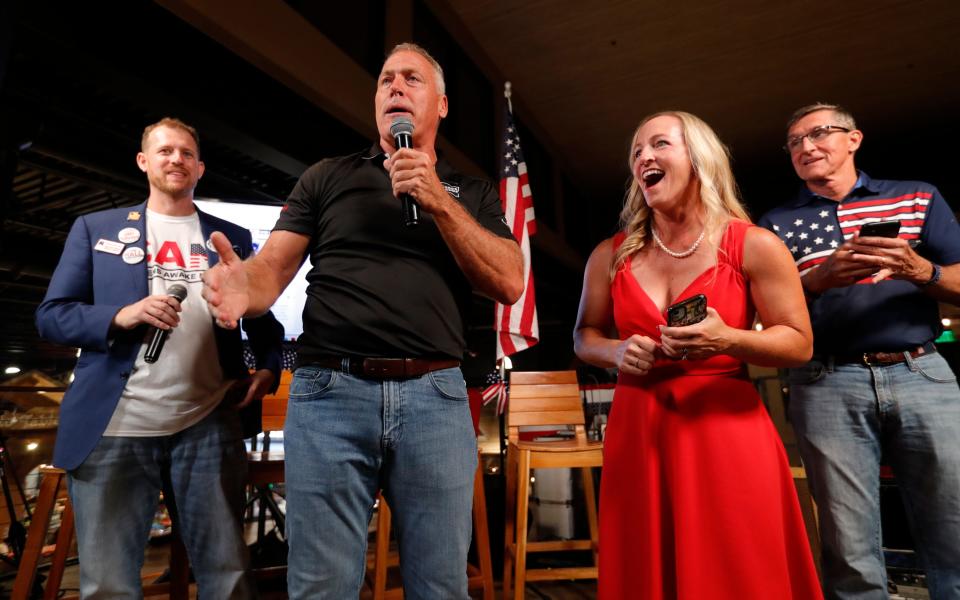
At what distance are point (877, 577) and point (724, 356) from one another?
92 centimetres

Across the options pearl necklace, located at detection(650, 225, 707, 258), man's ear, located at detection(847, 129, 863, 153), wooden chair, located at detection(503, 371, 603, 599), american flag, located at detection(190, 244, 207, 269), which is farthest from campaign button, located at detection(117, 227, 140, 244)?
man's ear, located at detection(847, 129, 863, 153)

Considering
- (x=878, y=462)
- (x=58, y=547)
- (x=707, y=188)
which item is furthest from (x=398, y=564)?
(x=707, y=188)

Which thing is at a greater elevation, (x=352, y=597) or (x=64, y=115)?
(x=64, y=115)

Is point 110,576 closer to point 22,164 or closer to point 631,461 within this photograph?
point 631,461

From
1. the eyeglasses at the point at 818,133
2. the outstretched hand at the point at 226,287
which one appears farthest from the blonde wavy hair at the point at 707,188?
the outstretched hand at the point at 226,287

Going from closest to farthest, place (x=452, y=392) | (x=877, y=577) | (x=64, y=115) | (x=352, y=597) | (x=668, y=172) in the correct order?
(x=352, y=597) < (x=452, y=392) < (x=668, y=172) < (x=877, y=577) < (x=64, y=115)

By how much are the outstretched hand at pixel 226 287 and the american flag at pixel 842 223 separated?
1749 mm

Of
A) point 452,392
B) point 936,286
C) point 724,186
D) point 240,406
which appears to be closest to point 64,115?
point 240,406

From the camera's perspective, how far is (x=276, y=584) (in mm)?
2725

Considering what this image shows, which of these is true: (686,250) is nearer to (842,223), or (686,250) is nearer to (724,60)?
(842,223)

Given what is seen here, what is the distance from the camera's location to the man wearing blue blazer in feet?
4.79

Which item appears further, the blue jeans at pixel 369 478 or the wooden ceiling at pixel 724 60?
the wooden ceiling at pixel 724 60

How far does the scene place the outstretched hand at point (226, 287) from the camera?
39.9 inches

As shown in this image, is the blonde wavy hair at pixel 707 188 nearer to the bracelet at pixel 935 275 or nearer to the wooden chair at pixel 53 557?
the bracelet at pixel 935 275
